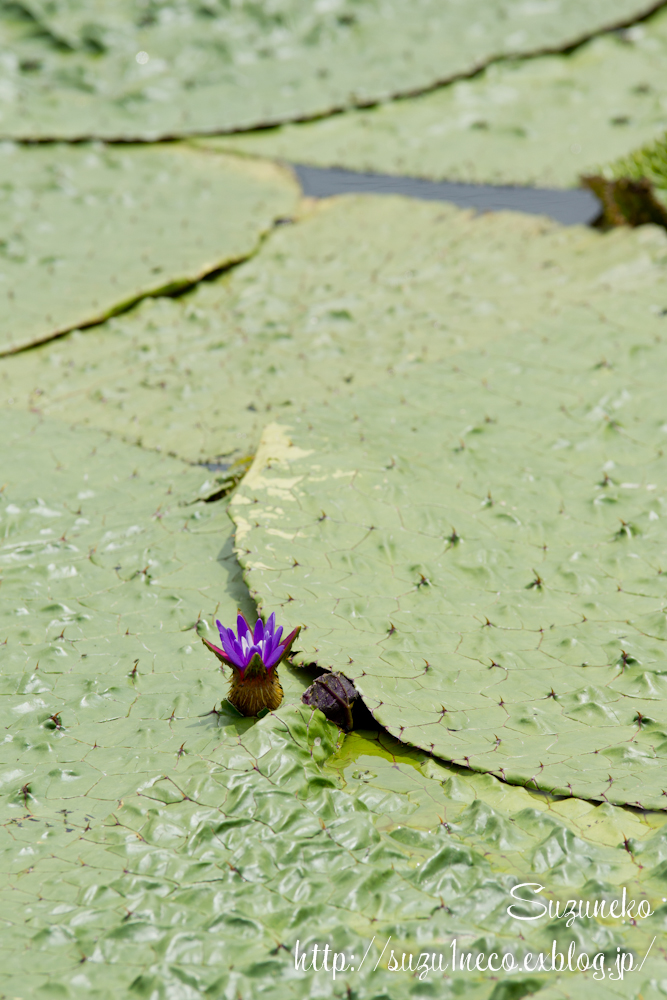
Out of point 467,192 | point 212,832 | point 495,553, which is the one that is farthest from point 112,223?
point 212,832

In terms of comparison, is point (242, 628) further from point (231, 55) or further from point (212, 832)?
point (231, 55)

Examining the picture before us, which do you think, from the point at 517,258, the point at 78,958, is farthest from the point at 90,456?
the point at 517,258

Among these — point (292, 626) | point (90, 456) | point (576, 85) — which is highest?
point (576, 85)

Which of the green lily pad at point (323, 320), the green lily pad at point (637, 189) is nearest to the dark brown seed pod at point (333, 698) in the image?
the green lily pad at point (323, 320)

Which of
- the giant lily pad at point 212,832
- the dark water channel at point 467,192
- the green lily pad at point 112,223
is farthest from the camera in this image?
the dark water channel at point 467,192

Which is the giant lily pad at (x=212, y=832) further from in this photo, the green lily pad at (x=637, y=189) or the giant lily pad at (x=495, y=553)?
the green lily pad at (x=637, y=189)

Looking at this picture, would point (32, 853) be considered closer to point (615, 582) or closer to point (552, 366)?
point (615, 582)

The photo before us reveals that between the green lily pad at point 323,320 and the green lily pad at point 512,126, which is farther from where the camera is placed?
the green lily pad at point 512,126
